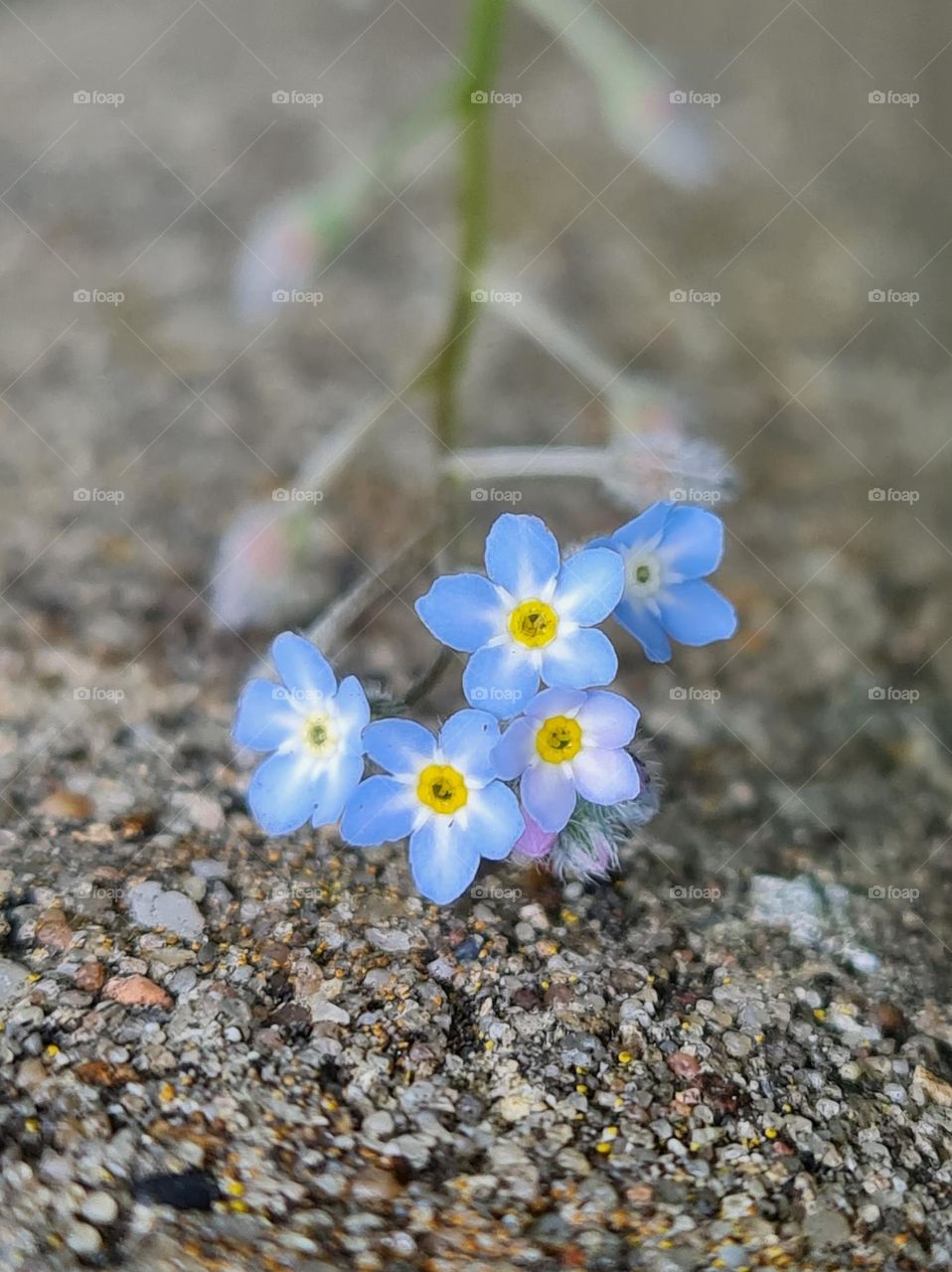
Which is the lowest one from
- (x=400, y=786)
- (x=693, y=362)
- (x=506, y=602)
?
(x=693, y=362)

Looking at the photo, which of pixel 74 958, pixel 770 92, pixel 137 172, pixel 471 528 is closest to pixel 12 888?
pixel 74 958

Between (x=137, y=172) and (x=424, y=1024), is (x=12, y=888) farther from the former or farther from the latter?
→ (x=137, y=172)

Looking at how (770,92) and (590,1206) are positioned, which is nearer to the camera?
(590,1206)
